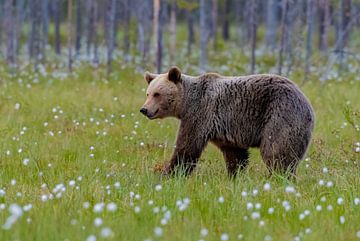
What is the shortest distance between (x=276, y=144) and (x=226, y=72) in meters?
10.1

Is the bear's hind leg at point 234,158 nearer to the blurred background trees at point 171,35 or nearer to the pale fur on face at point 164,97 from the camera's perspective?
the pale fur on face at point 164,97

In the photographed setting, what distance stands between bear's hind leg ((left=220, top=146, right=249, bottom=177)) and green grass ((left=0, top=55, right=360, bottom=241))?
0.55 ft

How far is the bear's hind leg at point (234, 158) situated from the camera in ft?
24.6

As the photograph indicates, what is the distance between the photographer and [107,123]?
9828 mm

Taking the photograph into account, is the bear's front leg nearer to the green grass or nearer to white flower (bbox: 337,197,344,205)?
the green grass

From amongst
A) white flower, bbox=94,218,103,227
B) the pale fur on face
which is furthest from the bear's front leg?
white flower, bbox=94,218,103,227

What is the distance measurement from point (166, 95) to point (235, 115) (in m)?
0.84

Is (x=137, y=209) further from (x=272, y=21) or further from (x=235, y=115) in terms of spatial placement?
(x=272, y=21)

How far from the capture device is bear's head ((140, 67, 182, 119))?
7418 mm

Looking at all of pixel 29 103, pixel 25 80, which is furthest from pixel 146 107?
pixel 25 80

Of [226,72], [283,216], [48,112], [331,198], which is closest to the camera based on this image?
[283,216]

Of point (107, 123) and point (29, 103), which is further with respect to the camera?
point (29, 103)

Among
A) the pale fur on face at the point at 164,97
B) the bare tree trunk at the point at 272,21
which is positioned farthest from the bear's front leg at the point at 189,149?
the bare tree trunk at the point at 272,21

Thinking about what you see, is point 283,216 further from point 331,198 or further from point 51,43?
point 51,43
